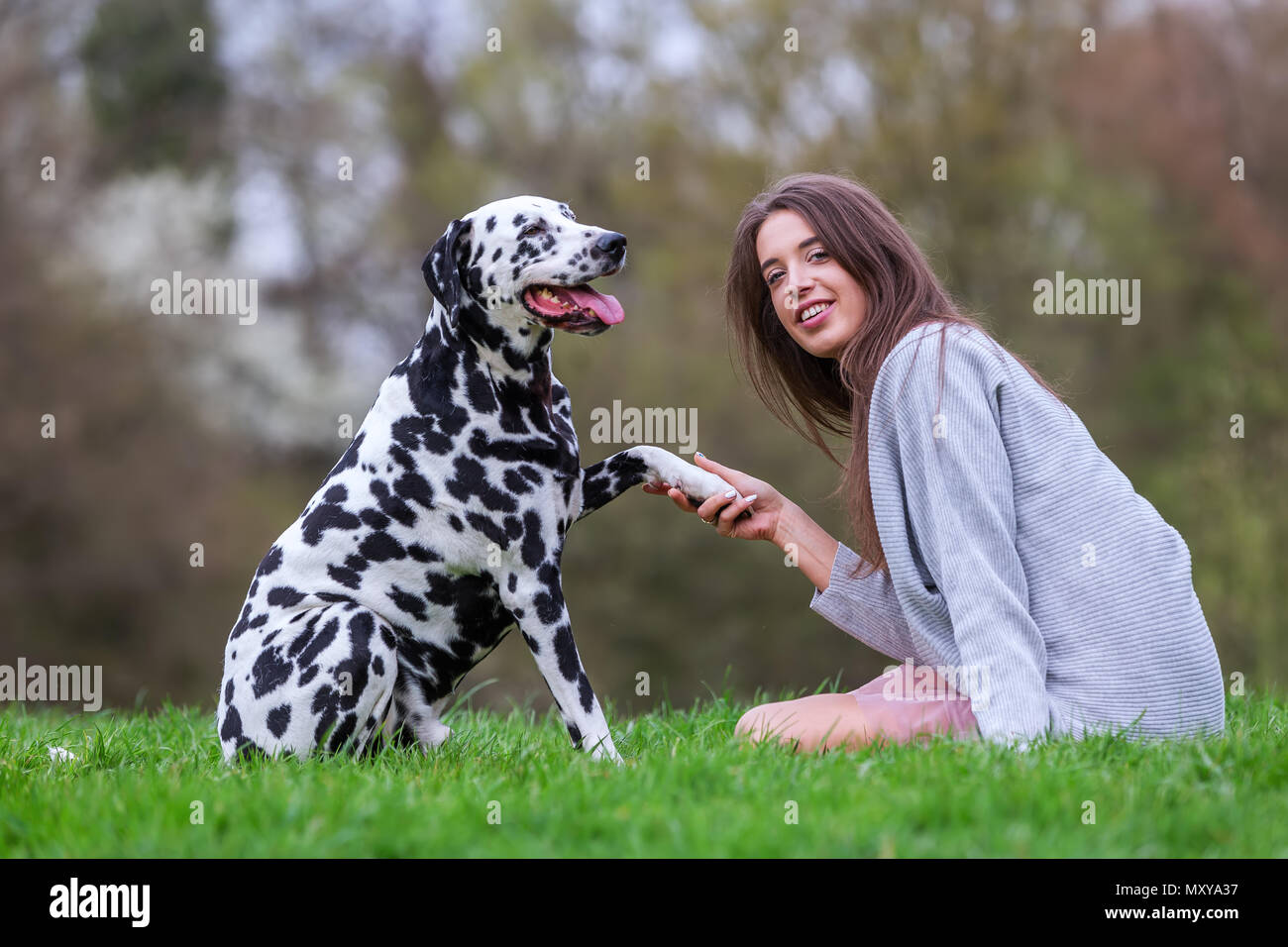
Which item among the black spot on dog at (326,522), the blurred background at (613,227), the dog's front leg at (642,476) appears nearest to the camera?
the black spot on dog at (326,522)

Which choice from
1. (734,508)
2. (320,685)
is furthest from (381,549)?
(734,508)

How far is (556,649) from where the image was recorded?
3770 mm

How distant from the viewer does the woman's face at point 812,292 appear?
405 cm

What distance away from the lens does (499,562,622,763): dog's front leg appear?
12.3 ft

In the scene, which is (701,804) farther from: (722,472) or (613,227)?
(613,227)

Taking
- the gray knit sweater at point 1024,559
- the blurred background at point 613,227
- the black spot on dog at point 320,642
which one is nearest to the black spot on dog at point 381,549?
the black spot on dog at point 320,642

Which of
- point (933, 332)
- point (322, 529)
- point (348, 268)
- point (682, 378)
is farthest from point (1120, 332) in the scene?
point (322, 529)

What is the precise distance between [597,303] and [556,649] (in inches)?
44.4

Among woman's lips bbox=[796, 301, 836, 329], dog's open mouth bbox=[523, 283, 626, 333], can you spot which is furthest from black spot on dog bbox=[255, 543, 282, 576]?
woman's lips bbox=[796, 301, 836, 329]

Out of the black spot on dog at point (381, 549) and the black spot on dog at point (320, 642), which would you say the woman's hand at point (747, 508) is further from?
the black spot on dog at point (320, 642)

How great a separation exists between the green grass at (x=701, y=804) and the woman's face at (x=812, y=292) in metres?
1.39

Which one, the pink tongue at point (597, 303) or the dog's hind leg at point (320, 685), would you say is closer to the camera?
the dog's hind leg at point (320, 685)

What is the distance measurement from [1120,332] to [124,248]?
11878mm
